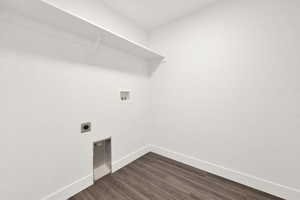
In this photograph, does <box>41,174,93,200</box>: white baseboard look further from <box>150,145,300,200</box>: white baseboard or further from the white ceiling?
the white ceiling

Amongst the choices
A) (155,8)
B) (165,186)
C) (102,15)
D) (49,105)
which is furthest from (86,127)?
(155,8)

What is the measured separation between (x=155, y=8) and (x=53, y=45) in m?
1.57

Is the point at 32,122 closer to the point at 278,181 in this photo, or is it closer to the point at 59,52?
the point at 59,52

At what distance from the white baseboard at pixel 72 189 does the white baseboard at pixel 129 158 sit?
1.28 ft

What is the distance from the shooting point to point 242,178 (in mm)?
1611

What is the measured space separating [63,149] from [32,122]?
0.43 meters

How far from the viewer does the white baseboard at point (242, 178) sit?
4.45 ft

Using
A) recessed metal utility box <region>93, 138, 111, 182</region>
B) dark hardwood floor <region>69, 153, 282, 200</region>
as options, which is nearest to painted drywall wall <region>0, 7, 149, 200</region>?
recessed metal utility box <region>93, 138, 111, 182</region>

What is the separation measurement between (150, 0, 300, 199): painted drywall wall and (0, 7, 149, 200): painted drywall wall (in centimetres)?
119

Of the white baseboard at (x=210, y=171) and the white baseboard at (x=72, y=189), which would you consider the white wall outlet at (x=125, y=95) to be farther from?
the white baseboard at (x=72, y=189)

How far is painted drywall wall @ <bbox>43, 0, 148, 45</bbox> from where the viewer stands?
4.70 ft

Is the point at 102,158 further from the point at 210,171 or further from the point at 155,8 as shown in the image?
the point at 155,8

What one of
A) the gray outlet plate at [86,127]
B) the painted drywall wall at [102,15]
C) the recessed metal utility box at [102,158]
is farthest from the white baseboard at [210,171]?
the painted drywall wall at [102,15]

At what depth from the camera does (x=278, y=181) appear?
141 cm
